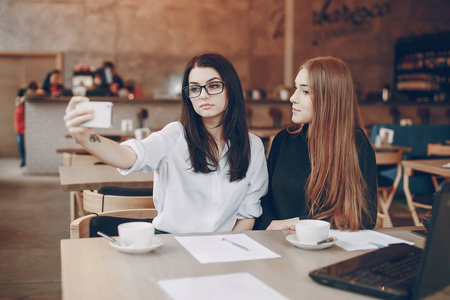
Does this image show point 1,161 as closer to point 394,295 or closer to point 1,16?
point 1,16

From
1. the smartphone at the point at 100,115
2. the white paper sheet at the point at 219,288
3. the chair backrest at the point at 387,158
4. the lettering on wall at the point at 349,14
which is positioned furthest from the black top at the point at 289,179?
the lettering on wall at the point at 349,14

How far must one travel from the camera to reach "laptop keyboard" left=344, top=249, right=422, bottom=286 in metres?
1.05

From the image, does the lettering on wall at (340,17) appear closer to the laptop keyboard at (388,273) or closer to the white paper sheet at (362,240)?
the white paper sheet at (362,240)

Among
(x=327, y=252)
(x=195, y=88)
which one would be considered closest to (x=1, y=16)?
(x=195, y=88)

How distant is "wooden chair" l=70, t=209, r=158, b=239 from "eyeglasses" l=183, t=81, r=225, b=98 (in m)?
0.55

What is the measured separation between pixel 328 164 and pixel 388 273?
0.69 metres

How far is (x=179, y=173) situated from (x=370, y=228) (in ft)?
2.34

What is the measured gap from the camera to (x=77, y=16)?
1038cm

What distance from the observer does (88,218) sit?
5.92 ft

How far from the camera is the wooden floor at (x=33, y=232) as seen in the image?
10.3ft

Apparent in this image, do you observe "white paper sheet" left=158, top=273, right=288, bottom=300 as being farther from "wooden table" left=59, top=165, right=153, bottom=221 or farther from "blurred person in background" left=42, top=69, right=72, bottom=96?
"blurred person in background" left=42, top=69, right=72, bottom=96

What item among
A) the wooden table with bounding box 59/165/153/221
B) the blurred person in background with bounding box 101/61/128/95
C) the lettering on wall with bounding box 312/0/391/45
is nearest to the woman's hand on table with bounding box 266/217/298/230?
the wooden table with bounding box 59/165/153/221

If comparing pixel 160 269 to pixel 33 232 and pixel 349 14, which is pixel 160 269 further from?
pixel 349 14

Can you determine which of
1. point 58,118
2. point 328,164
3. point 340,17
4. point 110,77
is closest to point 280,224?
point 328,164
